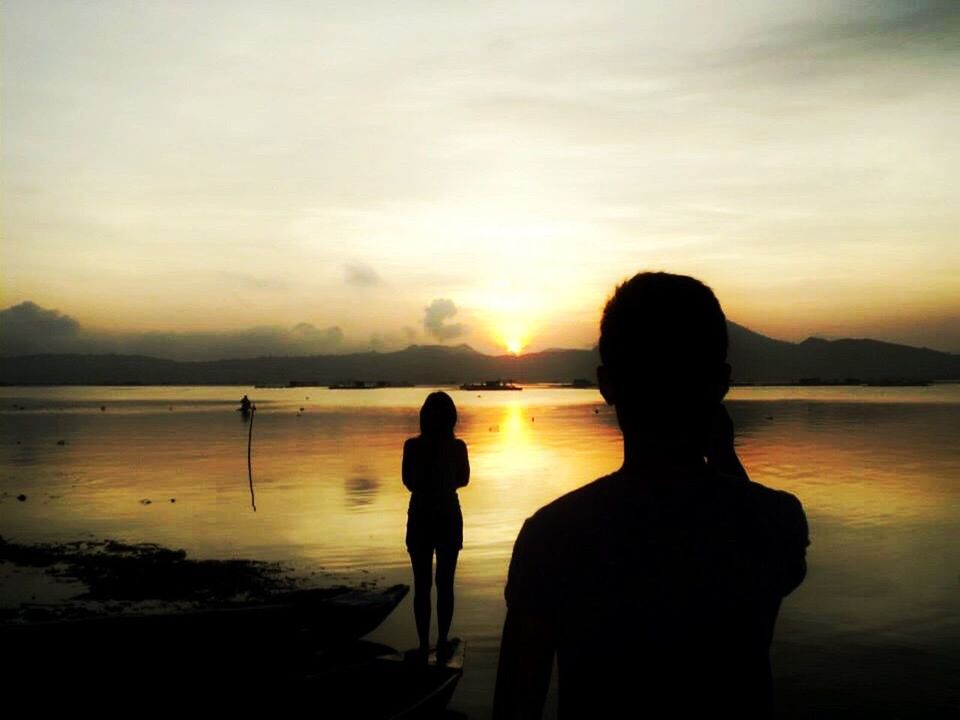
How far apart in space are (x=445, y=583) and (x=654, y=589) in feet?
26.7

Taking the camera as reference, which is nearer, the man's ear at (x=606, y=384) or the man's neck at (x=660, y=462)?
the man's neck at (x=660, y=462)

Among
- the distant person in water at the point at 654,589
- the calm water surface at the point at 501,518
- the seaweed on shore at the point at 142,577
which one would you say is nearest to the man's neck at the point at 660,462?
the distant person in water at the point at 654,589

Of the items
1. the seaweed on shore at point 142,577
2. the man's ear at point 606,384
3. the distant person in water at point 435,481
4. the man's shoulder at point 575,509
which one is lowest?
the seaweed on shore at point 142,577

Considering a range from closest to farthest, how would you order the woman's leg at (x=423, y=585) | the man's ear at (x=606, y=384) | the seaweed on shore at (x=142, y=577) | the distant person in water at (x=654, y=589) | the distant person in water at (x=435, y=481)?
the distant person in water at (x=654, y=589), the man's ear at (x=606, y=384), the distant person in water at (x=435, y=481), the woman's leg at (x=423, y=585), the seaweed on shore at (x=142, y=577)

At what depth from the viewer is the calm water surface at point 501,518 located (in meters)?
11.2

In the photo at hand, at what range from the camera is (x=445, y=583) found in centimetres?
966

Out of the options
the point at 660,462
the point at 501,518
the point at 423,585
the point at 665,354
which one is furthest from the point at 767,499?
the point at 501,518

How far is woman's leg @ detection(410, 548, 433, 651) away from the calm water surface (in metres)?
0.92

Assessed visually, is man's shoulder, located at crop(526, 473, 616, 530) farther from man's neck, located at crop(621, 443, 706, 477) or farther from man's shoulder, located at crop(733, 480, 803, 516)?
man's shoulder, located at crop(733, 480, 803, 516)

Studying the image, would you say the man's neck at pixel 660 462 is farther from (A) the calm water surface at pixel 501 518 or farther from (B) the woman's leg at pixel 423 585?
(A) the calm water surface at pixel 501 518

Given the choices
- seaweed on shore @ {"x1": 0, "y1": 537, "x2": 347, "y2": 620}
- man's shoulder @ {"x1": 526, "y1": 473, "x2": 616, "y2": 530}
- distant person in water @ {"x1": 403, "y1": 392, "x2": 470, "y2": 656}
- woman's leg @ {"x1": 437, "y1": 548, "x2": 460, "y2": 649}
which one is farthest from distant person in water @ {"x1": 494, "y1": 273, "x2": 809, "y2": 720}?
seaweed on shore @ {"x1": 0, "y1": 537, "x2": 347, "y2": 620}

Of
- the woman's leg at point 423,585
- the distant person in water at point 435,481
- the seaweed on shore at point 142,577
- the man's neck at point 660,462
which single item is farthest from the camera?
the seaweed on shore at point 142,577

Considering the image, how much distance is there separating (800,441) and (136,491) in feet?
118

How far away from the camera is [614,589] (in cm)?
183
